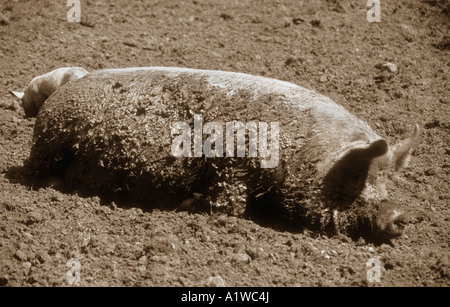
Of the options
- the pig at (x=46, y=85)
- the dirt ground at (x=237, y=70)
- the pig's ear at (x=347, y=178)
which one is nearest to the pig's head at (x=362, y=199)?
the pig's ear at (x=347, y=178)

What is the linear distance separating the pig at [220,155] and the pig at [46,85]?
1.30 feet

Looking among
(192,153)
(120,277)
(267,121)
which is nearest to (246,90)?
(267,121)

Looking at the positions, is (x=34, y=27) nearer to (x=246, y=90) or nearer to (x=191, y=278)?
(x=246, y=90)

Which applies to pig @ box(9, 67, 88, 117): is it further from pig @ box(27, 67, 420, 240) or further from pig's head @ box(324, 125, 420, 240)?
pig's head @ box(324, 125, 420, 240)

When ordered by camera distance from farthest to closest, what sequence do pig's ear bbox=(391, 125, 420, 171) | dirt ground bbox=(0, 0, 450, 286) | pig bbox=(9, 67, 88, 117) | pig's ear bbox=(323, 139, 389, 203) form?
pig bbox=(9, 67, 88, 117) → pig's ear bbox=(391, 125, 420, 171) → pig's ear bbox=(323, 139, 389, 203) → dirt ground bbox=(0, 0, 450, 286)

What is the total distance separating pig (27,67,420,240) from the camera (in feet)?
10.4

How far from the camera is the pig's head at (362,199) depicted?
3.16 meters

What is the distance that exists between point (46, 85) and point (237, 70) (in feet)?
6.58

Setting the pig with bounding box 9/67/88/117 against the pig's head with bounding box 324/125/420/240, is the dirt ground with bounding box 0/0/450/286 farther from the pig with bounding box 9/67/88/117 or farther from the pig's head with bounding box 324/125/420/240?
the pig with bounding box 9/67/88/117

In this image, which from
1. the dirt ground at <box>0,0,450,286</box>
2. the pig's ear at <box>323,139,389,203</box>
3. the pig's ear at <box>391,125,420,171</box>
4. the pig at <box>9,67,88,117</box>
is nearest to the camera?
the dirt ground at <box>0,0,450,286</box>

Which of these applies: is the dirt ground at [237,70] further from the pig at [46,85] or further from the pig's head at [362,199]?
the pig at [46,85]

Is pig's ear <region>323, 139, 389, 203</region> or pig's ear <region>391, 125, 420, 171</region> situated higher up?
pig's ear <region>391, 125, 420, 171</region>

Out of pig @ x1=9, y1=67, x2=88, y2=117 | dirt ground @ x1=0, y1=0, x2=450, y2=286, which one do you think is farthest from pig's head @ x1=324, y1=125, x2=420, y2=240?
pig @ x1=9, y1=67, x2=88, y2=117

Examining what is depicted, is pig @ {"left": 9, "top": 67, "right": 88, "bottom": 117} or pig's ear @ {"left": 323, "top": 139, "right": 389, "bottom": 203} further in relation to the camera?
pig @ {"left": 9, "top": 67, "right": 88, "bottom": 117}
